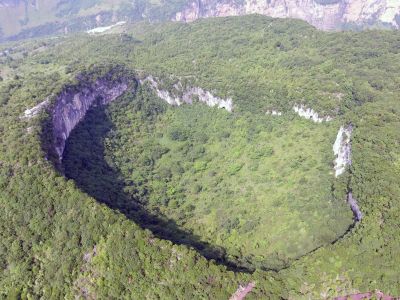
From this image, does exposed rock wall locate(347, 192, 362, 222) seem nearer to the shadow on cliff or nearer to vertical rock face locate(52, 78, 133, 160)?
the shadow on cliff

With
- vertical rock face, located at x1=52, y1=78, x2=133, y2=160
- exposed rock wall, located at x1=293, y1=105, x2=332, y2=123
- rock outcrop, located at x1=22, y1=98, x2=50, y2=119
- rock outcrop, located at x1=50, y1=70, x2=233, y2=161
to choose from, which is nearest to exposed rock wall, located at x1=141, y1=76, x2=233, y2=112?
rock outcrop, located at x1=50, y1=70, x2=233, y2=161

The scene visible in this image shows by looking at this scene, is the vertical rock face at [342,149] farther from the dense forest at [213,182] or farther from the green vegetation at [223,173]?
the dense forest at [213,182]

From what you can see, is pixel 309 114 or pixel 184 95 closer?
pixel 309 114

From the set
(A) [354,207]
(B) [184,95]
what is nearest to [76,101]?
(B) [184,95]

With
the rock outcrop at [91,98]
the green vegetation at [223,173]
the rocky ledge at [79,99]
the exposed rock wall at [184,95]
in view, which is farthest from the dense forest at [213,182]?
the rocky ledge at [79,99]

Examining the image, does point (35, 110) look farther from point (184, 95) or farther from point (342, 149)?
point (342, 149)

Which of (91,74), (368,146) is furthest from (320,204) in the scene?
(91,74)

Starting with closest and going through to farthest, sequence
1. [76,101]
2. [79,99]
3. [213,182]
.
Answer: [213,182] < [76,101] < [79,99]
